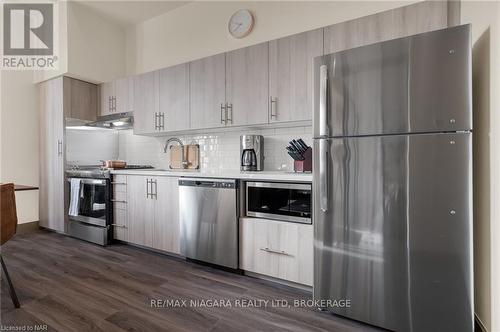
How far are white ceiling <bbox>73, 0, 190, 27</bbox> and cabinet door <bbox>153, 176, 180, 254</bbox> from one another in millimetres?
2271

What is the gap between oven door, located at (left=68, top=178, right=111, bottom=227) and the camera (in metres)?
3.14

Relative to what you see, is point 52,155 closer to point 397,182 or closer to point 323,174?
point 323,174

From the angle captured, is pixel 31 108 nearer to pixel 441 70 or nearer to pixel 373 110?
pixel 373 110

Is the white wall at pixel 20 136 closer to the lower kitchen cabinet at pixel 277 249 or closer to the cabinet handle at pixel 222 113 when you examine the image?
the cabinet handle at pixel 222 113

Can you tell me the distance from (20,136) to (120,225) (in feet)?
6.86

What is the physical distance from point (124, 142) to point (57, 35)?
5.11 ft

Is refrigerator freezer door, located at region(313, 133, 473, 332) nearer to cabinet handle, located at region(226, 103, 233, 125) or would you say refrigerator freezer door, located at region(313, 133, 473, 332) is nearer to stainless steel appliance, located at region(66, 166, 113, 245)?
cabinet handle, located at region(226, 103, 233, 125)

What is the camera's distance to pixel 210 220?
7.77ft

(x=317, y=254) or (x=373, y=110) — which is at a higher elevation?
(x=373, y=110)

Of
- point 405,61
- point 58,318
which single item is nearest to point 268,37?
point 405,61

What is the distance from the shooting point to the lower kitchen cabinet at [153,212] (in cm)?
264

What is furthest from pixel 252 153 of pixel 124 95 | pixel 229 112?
pixel 124 95

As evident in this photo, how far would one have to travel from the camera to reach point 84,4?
11.1 ft
